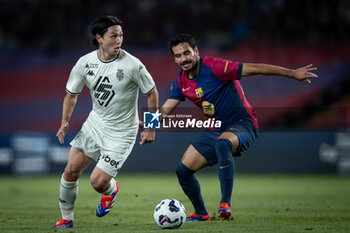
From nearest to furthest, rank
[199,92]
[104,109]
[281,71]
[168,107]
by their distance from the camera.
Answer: [281,71], [104,109], [199,92], [168,107]

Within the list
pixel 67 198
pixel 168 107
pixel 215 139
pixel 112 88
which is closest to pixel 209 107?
pixel 215 139

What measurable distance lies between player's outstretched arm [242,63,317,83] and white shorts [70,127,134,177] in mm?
1699

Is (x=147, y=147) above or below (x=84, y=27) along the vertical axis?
below

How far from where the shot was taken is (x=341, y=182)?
1274 centimetres

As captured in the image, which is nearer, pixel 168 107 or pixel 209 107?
pixel 209 107

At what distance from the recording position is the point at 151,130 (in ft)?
20.9

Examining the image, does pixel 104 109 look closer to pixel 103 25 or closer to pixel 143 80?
pixel 143 80

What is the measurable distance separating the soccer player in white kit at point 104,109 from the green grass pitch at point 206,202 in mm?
538

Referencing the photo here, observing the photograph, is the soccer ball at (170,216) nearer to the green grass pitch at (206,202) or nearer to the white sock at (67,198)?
the green grass pitch at (206,202)

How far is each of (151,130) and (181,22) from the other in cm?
1170

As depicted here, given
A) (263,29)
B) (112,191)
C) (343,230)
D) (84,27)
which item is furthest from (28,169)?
(343,230)

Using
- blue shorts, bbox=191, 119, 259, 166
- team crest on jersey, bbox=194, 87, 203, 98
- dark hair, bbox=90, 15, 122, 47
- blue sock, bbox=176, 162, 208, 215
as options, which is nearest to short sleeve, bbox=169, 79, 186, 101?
team crest on jersey, bbox=194, 87, 203, 98

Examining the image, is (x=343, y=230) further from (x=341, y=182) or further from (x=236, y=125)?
(x=341, y=182)

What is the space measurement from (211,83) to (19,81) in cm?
1205
